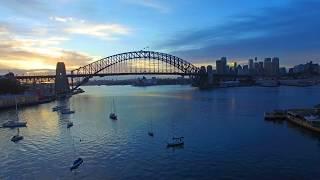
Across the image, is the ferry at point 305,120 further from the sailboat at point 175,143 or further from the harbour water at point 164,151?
the sailboat at point 175,143

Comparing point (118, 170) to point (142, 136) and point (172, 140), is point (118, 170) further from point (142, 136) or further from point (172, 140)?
point (142, 136)

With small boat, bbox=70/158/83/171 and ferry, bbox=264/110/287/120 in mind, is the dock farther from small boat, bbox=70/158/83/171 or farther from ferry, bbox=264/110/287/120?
small boat, bbox=70/158/83/171

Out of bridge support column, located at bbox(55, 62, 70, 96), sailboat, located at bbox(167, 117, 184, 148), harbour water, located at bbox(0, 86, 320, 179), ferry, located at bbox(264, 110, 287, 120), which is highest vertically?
bridge support column, located at bbox(55, 62, 70, 96)

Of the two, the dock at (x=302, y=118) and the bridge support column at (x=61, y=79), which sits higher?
the bridge support column at (x=61, y=79)

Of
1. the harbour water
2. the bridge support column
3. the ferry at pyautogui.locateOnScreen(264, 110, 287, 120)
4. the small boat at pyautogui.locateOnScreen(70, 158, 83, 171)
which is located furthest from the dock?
the bridge support column

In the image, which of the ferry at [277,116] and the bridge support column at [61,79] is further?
the bridge support column at [61,79]

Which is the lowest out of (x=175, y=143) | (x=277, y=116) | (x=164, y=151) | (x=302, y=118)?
(x=164, y=151)

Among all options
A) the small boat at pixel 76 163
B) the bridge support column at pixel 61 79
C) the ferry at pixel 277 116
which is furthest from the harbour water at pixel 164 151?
the bridge support column at pixel 61 79

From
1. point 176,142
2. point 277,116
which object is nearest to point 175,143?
point 176,142

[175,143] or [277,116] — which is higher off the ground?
[277,116]

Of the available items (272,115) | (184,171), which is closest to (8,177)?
(184,171)

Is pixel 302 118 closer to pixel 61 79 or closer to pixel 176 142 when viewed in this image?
pixel 176 142
